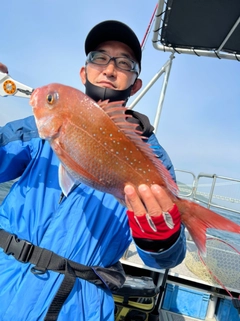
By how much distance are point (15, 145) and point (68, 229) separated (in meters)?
0.70

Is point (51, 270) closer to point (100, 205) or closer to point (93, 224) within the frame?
point (93, 224)

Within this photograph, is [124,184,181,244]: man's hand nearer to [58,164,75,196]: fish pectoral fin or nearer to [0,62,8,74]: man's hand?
[58,164,75,196]: fish pectoral fin

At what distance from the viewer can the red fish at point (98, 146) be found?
57.7 inches

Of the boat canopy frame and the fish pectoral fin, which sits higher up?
the boat canopy frame

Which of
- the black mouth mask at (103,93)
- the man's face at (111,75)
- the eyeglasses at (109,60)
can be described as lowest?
the black mouth mask at (103,93)

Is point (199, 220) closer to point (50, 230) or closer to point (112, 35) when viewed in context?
point (50, 230)

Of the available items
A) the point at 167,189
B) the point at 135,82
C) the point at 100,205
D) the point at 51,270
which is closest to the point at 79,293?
the point at 51,270

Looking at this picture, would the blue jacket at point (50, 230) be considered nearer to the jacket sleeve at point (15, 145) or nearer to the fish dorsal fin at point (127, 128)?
the jacket sleeve at point (15, 145)

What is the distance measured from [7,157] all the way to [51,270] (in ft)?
2.72

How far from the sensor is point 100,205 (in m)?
1.85

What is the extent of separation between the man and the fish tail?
2.8 inches

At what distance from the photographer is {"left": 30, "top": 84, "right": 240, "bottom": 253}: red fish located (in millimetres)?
1465

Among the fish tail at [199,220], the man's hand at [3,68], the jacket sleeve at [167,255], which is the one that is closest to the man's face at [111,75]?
the man's hand at [3,68]

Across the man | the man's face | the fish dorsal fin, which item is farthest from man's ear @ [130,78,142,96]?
the fish dorsal fin
